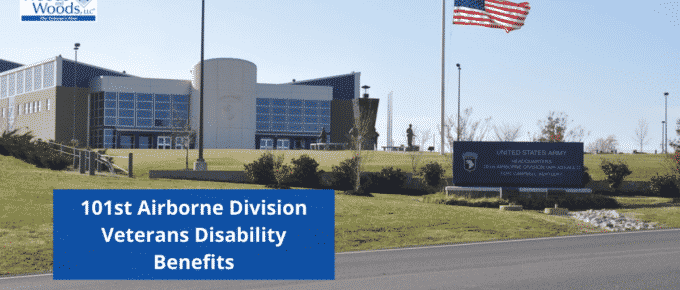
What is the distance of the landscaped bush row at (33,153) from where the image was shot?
26.4m

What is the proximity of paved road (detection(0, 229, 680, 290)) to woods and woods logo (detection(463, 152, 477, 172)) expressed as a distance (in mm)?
11101

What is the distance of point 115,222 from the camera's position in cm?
743

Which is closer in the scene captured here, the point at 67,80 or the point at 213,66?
the point at 213,66

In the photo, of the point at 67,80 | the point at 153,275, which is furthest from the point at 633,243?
the point at 67,80

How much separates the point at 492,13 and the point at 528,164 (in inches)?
324

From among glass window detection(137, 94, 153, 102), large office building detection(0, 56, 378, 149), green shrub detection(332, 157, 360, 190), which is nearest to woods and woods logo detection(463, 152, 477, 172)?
green shrub detection(332, 157, 360, 190)

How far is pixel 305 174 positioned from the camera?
86.0 feet

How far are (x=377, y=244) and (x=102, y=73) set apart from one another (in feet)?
227

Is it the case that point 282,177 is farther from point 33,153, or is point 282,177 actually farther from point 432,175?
point 33,153

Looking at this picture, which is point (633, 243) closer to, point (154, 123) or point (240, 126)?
point (240, 126)

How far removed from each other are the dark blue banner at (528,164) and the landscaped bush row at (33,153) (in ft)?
62.3

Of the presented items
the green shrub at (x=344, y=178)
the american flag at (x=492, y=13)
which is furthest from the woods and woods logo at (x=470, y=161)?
the american flag at (x=492, y=13)

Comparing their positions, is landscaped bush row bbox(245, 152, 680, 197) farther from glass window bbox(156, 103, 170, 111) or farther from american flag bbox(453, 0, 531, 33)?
glass window bbox(156, 103, 170, 111)

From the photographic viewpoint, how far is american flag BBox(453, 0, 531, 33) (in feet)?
87.7
